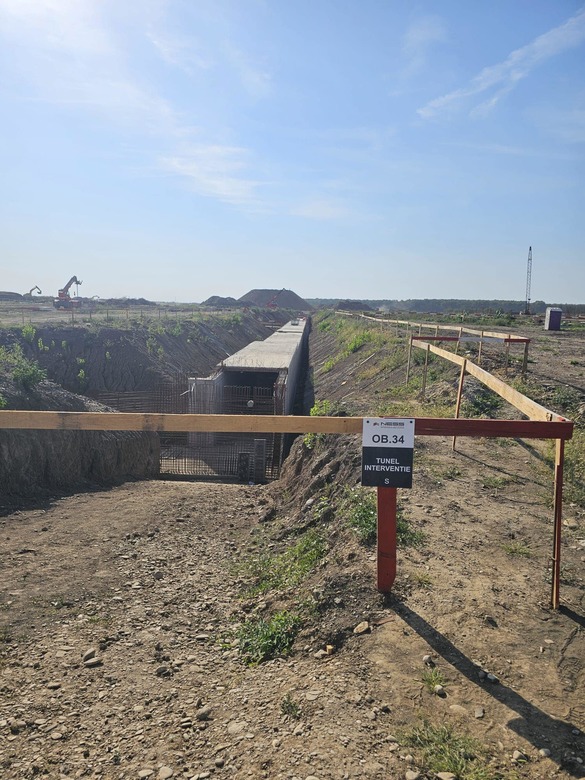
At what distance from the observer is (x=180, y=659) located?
4805 millimetres

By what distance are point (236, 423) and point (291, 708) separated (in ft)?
7.17

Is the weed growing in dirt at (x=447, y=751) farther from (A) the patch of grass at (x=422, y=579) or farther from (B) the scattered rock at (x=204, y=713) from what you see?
(A) the patch of grass at (x=422, y=579)

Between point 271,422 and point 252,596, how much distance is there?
2.53 meters

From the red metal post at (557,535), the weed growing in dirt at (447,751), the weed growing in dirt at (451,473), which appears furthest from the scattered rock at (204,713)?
the weed growing in dirt at (451,473)

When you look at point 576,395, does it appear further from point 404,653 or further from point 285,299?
point 285,299

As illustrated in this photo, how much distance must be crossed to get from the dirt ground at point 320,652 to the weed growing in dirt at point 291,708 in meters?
0.01

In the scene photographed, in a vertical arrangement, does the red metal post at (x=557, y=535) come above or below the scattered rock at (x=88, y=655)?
above

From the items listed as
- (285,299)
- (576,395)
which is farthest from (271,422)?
(285,299)

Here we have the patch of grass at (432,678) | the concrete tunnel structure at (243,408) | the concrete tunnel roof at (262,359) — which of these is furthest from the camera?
the concrete tunnel roof at (262,359)

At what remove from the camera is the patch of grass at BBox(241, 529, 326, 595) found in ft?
19.9

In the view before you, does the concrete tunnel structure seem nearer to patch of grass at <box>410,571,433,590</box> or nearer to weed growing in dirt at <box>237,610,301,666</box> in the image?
weed growing in dirt at <box>237,610,301,666</box>

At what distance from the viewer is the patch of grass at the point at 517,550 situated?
5273 mm

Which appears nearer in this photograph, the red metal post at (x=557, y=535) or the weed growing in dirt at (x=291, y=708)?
the weed growing in dirt at (x=291, y=708)

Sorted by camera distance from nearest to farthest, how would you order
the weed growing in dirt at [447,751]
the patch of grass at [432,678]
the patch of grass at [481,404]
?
the weed growing in dirt at [447,751] < the patch of grass at [432,678] < the patch of grass at [481,404]
